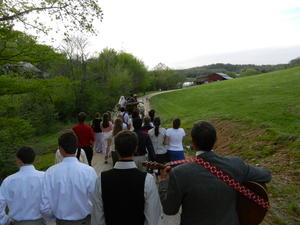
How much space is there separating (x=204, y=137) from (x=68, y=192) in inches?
69.7

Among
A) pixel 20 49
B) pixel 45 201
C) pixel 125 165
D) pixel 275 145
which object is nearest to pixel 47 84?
pixel 20 49

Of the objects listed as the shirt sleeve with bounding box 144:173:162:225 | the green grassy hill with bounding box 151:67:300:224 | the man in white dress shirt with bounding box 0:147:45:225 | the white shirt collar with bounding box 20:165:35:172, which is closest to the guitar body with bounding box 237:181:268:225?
the shirt sleeve with bounding box 144:173:162:225

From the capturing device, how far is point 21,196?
3.50m

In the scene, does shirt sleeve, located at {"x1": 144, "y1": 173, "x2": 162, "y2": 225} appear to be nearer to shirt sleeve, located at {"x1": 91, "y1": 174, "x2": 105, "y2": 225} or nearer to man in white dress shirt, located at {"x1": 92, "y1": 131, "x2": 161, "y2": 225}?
man in white dress shirt, located at {"x1": 92, "y1": 131, "x2": 161, "y2": 225}

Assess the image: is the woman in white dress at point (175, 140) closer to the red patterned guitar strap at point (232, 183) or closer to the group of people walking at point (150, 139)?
the group of people walking at point (150, 139)

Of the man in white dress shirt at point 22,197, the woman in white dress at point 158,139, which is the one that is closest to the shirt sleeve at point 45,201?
the man in white dress shirt at point 22,197

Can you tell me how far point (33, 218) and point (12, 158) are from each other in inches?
422

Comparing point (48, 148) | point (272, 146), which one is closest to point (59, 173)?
point (272, 146)

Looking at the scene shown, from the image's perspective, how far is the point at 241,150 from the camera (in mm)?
10719

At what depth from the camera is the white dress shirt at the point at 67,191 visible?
135 inches

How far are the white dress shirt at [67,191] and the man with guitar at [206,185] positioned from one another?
114cm

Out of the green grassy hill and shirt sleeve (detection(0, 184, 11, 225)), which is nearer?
shirt sleeve (detection(0, 184, 11, 225))

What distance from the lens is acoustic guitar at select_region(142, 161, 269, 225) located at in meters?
2.69

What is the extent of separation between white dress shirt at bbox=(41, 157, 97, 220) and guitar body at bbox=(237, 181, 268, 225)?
171 cm
